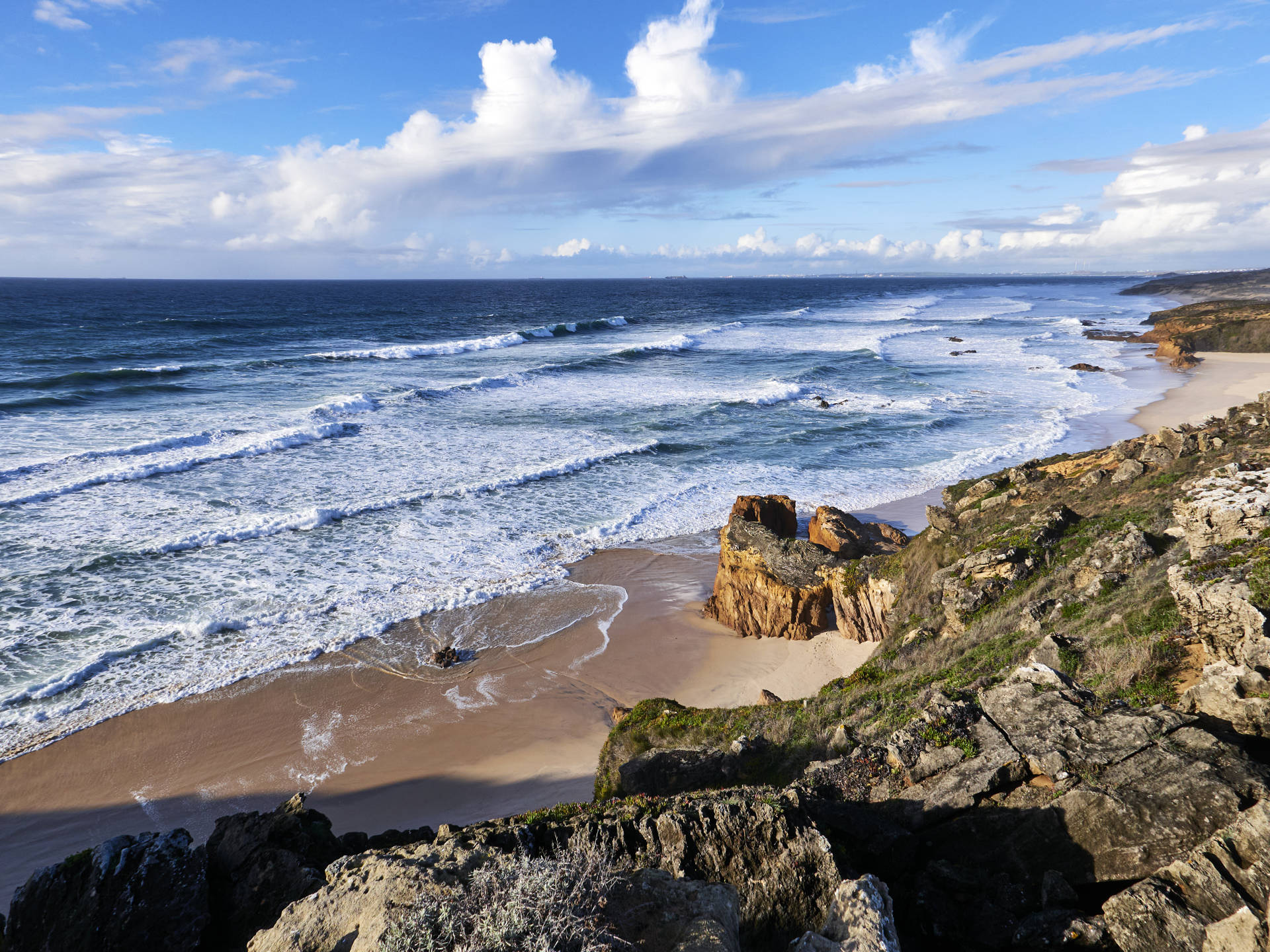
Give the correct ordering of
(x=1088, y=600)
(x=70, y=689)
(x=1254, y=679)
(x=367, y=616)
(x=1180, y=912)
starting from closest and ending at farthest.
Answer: (x=1180, y=912)
(x=1254, y=679)
(x=1088, y=600)
(x=70, y=689)
(x=367, y=616)

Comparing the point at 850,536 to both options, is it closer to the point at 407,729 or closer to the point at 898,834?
the point at 407,729

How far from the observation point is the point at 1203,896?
416 cm

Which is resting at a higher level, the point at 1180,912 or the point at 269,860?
the point at 1180,912

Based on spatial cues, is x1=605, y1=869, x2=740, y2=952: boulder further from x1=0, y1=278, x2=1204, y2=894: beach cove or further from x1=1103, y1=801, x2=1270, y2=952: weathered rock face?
x1=0, y1=278, x2=1204, y2=894: beach cove

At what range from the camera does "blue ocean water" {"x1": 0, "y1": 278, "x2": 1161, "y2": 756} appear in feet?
48.4

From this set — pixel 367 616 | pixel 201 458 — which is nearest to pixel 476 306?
pixel 201 458

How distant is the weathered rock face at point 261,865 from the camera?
5.77m

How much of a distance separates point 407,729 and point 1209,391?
1706 inches

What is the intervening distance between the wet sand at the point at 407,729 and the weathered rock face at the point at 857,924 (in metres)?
6.48

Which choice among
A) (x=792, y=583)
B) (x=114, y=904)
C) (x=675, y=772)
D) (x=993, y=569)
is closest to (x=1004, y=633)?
(x=993, y=569)

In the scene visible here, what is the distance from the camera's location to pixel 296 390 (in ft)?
129

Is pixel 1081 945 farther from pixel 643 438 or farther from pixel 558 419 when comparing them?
pixel 558 419

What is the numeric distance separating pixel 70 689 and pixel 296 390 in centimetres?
2935

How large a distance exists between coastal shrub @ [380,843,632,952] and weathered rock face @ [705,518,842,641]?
34.1 ft
